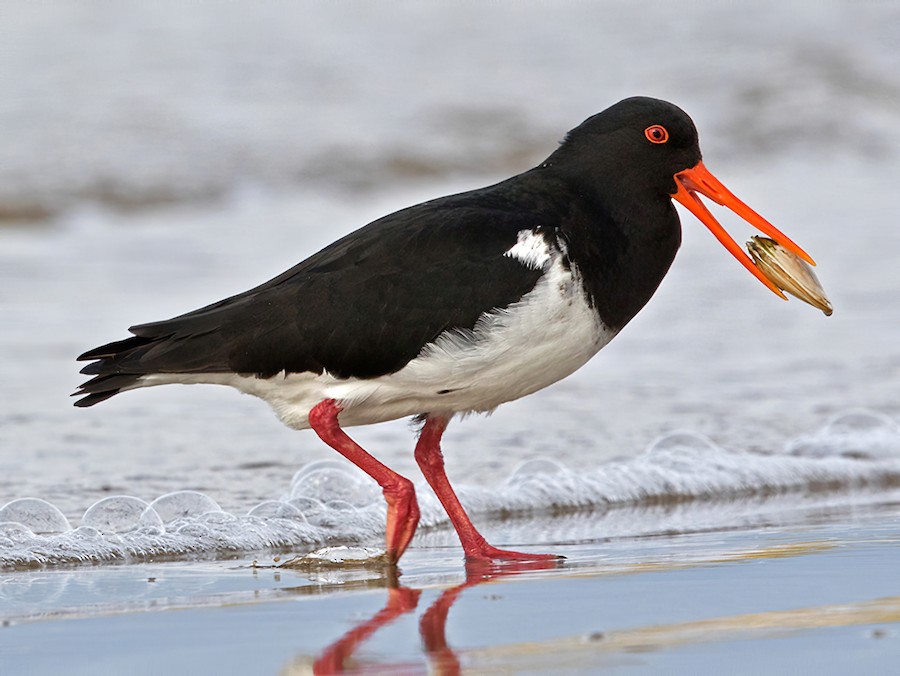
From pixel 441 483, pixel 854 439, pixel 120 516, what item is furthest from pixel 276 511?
pixel 854 439

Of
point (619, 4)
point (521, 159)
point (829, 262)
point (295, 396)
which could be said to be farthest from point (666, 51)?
point (295, 396)

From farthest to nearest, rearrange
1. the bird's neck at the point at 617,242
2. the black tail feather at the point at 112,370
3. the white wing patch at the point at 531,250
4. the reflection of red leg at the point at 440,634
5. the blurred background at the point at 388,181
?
the blurred background at the point at 388,181 → the black tail feather at the point at 112,370 → the bird's neck at the point at 617,242 → the white wing patch at the point at 531,250 → the reflection of red leg at the point at 440,634

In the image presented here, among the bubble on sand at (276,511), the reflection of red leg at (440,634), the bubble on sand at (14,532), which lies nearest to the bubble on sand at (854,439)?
the bubble on sand at (276,511)

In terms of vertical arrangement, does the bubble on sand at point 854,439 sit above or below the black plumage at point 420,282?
below

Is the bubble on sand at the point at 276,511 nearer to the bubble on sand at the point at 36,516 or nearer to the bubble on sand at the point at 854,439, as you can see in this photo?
the bubble on sand at the point at 36,516

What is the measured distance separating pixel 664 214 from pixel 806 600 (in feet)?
5.19

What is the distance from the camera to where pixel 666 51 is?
61.8 feet

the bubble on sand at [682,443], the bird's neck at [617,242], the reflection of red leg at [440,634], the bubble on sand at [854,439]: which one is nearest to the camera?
the reflection of red leg at [440,634]

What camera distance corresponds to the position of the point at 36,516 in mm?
5219

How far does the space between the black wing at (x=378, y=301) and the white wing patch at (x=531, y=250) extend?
0.02 meters

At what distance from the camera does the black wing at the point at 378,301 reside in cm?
453

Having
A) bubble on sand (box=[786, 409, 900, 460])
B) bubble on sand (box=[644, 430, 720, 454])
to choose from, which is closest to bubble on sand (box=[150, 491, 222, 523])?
bubble on sand (box=[644, 430, 720, 454])

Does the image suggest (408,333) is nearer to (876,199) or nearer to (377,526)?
(377,526)

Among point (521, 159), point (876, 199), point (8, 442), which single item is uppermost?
point (521, 159)
